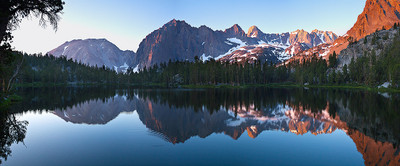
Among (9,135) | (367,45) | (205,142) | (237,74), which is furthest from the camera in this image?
(367,45)

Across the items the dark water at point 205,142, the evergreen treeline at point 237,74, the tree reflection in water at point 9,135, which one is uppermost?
the evergreen treeline at point 237,74

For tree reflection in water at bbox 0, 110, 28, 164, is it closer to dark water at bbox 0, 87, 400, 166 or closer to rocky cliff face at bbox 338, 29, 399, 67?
dark water at bbox 0, 87, 400, 166

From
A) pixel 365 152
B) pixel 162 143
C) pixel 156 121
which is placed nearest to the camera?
pixel 365 152

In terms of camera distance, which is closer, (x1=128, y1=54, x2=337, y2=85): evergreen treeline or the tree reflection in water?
the tree reflection in water

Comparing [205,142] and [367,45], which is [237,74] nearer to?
[367,45]

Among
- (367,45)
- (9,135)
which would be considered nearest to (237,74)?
(367,45)

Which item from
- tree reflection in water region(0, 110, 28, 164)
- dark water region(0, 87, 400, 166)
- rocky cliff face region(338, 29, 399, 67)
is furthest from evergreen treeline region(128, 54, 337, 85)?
tree reflection in water region(0, 110, 28, 164)

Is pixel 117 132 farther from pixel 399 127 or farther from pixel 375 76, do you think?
pixel 375 76

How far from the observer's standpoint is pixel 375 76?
105m

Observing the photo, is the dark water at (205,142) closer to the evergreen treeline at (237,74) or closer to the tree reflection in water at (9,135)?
the tree reflection in water at (9,135)

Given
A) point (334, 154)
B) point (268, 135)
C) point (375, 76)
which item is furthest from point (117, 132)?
point (375, 76)

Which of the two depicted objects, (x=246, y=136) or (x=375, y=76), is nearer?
(x=246, y=136)

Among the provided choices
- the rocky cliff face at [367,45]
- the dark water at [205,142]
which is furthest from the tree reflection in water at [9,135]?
the rocky cliff face at [367,45]

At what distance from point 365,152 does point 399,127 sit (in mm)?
10843
